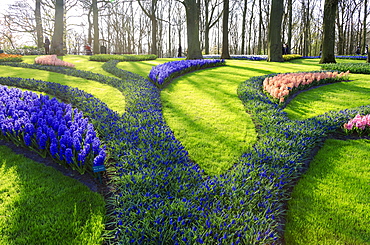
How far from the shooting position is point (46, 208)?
2818mm

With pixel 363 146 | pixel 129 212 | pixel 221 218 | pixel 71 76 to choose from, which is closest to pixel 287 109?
pixel 363 146

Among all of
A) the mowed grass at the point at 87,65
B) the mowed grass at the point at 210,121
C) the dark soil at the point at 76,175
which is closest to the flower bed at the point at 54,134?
the dark soil at the point at 76,175

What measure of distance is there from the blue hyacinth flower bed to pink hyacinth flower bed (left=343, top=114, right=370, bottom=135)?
0.22 metres

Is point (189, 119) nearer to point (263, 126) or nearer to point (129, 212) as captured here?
point (263, 126)

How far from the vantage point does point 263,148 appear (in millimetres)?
4188

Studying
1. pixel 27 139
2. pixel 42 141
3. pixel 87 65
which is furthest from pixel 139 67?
pixel 42 141

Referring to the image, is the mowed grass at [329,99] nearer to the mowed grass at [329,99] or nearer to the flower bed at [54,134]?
the mowed grass at [329,99]

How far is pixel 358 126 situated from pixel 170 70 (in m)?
7.40

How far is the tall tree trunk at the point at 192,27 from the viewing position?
14.6 m

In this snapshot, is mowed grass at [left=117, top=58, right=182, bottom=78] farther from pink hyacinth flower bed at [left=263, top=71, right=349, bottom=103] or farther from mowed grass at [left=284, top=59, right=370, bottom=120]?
mowed grass at [left=284, top=59, right=370, bottom=120]

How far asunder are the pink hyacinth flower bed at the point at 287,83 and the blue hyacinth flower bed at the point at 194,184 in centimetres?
169

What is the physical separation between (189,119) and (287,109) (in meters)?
3.06

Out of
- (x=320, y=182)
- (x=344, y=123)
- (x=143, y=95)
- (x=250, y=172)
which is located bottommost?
(x=320, y=182)

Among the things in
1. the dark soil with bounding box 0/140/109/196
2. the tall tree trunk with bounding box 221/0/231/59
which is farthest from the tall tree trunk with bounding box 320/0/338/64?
the dark soil with bounding box 0/140/109/196
